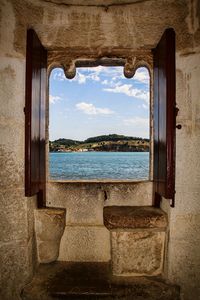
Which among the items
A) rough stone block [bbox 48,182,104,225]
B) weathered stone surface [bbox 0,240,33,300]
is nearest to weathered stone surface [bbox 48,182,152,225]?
rough stone block [bbox 48,182,104,225]

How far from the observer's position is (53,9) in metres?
2.84

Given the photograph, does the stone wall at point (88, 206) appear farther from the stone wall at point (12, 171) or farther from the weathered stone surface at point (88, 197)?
the stone wall at point (12, 171)

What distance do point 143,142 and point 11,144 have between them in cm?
5820

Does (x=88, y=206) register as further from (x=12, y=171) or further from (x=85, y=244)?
(x=12, y=171)

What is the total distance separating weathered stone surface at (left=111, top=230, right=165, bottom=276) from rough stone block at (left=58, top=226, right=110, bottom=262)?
33 cm

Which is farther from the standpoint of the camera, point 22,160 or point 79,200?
point 79,200

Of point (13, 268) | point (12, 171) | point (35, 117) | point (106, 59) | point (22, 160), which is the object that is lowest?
point (13, 268)

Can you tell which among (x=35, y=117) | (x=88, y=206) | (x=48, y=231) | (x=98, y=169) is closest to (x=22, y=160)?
(x=35, y=117)

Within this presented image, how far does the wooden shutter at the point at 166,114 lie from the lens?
7.76ft

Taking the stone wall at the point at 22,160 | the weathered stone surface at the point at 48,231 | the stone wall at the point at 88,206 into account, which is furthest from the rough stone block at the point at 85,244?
the stone wall at the point at 22,160

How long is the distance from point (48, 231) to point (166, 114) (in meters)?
1.66

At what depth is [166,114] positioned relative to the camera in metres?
2.41

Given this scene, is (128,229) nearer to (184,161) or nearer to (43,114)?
(184,161)

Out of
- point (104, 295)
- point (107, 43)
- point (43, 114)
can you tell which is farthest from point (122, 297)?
point (107, 43)
